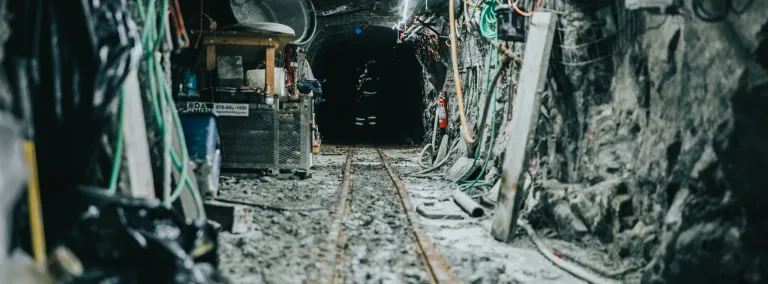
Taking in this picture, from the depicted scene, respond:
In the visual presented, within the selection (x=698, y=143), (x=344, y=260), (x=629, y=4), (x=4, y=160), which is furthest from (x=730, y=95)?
(x=4, y=160)

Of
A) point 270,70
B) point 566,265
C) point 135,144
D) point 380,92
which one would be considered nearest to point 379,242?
point 566,265

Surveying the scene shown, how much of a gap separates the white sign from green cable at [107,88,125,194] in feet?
16.7

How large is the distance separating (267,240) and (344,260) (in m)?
0.85

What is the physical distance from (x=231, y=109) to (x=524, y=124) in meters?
4.85

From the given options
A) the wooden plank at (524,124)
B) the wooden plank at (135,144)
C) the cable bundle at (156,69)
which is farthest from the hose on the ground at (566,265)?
the wooden plank at (135,144)

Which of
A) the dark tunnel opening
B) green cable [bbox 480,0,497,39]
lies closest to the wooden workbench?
green cable [bbox 480,0,497,39]

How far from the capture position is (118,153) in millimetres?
2949

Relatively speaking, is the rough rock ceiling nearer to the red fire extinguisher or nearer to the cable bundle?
the red fire extinguisher

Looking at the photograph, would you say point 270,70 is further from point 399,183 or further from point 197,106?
point 399,183

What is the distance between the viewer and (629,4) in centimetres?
355

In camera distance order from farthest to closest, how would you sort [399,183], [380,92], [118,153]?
1. [380,92]
2. [399,183]
3. [118,153]

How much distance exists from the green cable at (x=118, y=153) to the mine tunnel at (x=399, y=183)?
0.5 inches

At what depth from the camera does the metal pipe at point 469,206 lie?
5930mm

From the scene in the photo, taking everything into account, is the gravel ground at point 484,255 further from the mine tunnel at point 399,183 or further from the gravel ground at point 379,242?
the gravel ground at point 379,242
